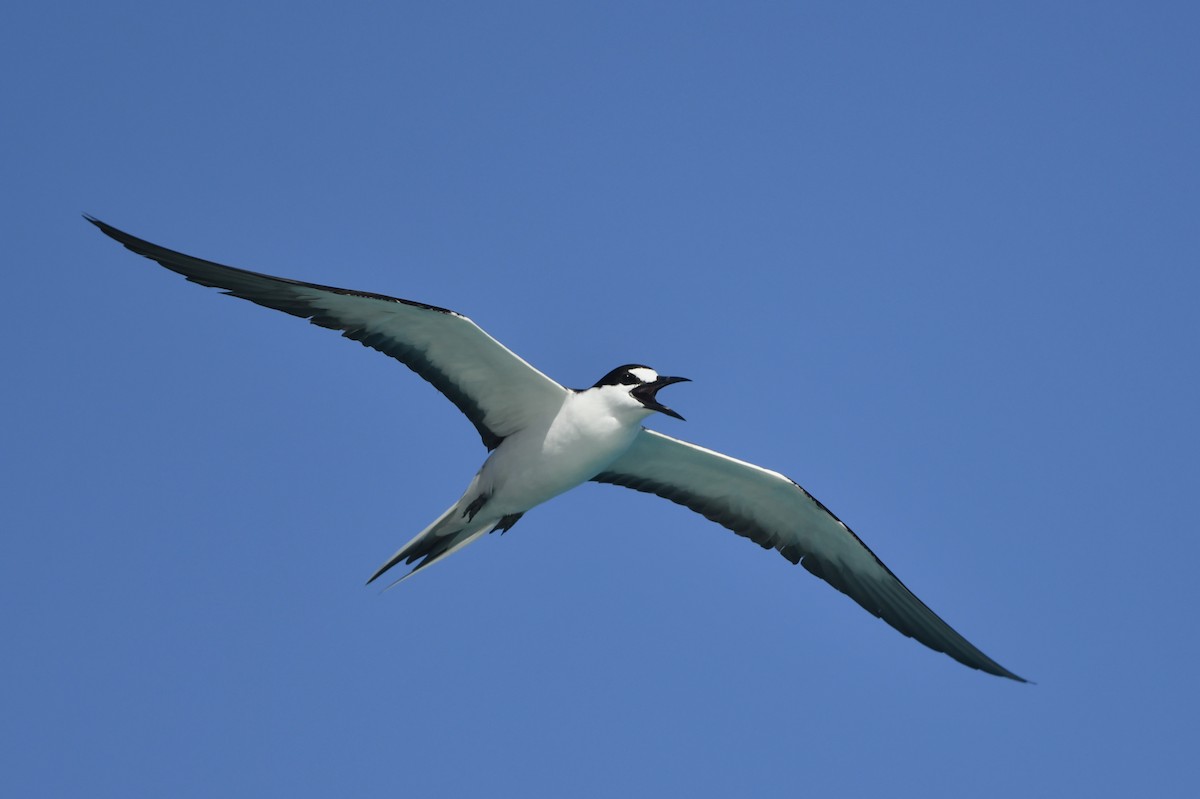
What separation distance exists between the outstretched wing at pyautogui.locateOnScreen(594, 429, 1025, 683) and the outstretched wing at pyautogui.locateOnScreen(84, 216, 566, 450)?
4.96 feet

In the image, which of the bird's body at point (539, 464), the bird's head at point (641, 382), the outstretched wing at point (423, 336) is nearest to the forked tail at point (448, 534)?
the bird's body at point (539, 464)

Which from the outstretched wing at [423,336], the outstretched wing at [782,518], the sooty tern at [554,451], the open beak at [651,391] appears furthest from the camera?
the outstretched wing at [782,518]

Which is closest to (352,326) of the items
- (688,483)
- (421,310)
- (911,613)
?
(421,310)

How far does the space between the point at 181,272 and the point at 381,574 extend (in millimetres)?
3737

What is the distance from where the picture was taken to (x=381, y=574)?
1310 centimetres

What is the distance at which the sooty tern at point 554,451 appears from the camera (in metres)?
12.1

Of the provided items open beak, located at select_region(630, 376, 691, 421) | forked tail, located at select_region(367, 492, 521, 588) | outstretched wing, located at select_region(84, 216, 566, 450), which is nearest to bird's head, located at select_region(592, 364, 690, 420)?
open beak, located at select_region(630, 376, 691, 421)

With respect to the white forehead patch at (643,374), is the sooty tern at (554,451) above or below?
below

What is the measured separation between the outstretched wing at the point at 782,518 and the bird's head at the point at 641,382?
98 cm

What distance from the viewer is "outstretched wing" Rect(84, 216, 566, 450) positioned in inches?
458

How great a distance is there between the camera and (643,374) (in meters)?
12.9

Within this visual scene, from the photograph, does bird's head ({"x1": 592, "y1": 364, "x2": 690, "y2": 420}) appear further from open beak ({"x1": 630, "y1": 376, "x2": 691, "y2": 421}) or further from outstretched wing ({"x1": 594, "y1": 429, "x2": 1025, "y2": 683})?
outstretched wing ({"x1": 594, "y1": 429, "x2": 1025, "y2": 683})

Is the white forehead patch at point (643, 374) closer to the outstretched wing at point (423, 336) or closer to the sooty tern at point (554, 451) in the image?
the sooty tern at point (554, 451)

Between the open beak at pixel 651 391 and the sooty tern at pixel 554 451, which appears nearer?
the sooty tern at pixel 554 451
